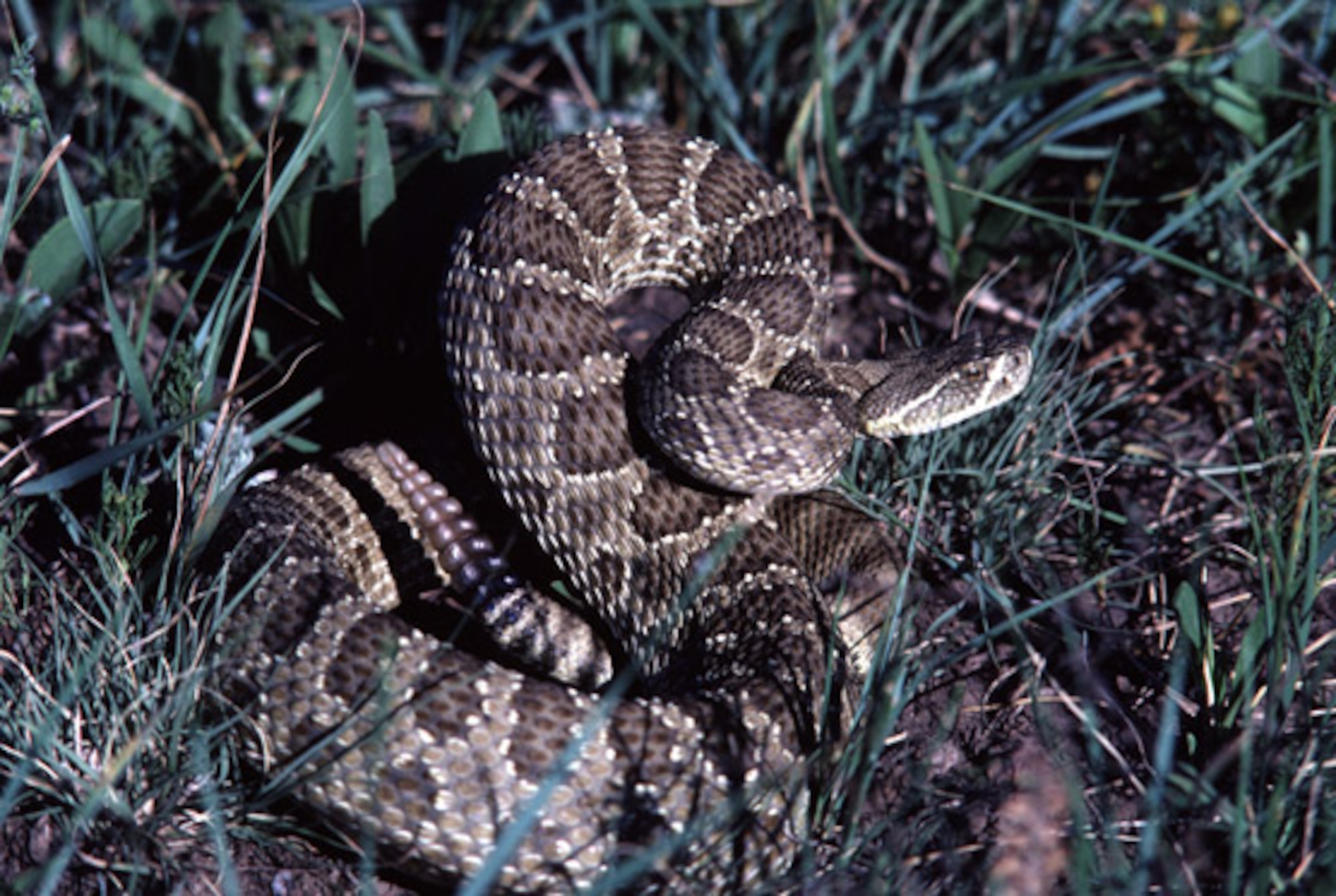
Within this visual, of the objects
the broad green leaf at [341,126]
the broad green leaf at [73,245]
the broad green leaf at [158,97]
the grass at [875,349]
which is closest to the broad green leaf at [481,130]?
the grass at [875,349]

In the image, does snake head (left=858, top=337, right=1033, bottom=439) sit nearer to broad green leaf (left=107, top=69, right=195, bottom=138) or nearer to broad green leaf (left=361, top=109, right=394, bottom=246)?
broad green leaf (left=361, top=109, right=394, bottom=246)

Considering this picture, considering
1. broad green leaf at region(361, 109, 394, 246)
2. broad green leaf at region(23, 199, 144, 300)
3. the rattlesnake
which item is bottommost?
the rattlesnake

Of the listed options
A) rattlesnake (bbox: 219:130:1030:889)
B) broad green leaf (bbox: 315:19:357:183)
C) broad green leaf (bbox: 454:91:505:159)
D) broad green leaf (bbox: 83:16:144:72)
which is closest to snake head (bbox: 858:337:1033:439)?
rattlesnake (bbox: 219:130:1030:889)

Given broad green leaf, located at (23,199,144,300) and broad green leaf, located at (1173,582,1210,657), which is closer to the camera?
broad green leaf, located at (1173,582,1210,657)

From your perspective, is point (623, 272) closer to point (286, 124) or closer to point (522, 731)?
point (286, 124)

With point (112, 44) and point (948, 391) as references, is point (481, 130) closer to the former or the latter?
point (112, 44)

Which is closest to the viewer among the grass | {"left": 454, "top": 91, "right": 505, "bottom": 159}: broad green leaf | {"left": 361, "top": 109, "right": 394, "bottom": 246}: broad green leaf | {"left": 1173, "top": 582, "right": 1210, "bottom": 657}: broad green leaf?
the grass
